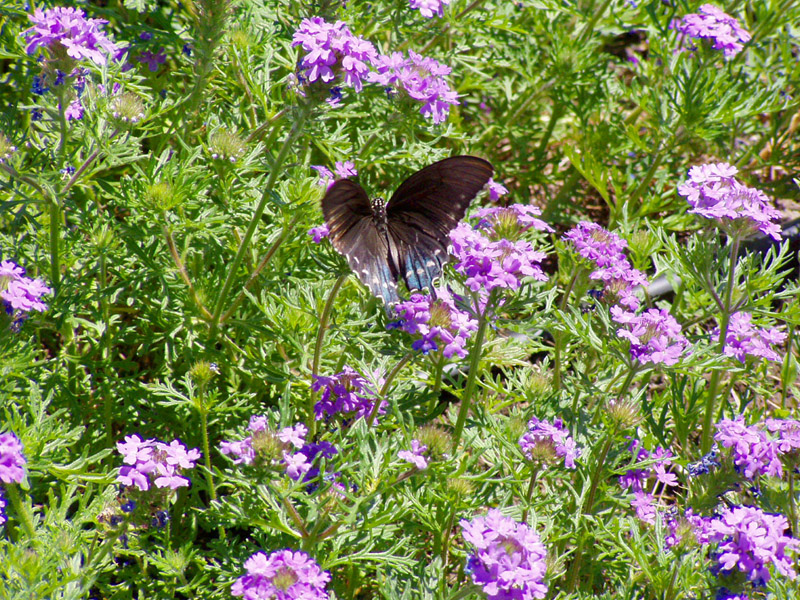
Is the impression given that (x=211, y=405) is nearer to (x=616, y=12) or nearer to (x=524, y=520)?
(x=524, y=520)

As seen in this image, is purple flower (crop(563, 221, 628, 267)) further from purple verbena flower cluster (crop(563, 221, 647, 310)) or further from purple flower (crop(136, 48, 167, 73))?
purple flower (crop(136, 48, 167, 73))

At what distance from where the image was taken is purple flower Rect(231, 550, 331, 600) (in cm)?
210

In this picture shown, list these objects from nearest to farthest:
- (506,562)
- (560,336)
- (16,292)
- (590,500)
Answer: (506,562) → (16,292) → (590,500) → (560,336)

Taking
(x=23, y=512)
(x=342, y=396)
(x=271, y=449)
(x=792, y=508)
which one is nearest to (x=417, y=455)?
(x=271, y=449)

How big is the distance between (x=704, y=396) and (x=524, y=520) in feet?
3.86

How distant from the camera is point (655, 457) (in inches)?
117

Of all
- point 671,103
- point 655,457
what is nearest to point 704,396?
→ point 655,457

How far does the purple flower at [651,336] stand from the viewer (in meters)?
2.60

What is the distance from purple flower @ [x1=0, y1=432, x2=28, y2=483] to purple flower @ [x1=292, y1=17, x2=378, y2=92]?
1.46 metres

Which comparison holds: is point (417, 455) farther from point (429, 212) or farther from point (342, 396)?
point (429, 212)

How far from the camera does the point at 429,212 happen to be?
10.00 ft

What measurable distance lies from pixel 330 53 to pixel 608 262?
130cm

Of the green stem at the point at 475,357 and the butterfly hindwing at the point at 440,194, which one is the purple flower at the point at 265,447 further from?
the butterfly hindwing at the point at 440,194

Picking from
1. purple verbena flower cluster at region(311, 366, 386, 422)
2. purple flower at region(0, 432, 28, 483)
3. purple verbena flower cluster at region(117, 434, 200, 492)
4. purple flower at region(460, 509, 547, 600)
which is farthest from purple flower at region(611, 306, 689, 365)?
purple flower at region(0, 432, 28, 483)
